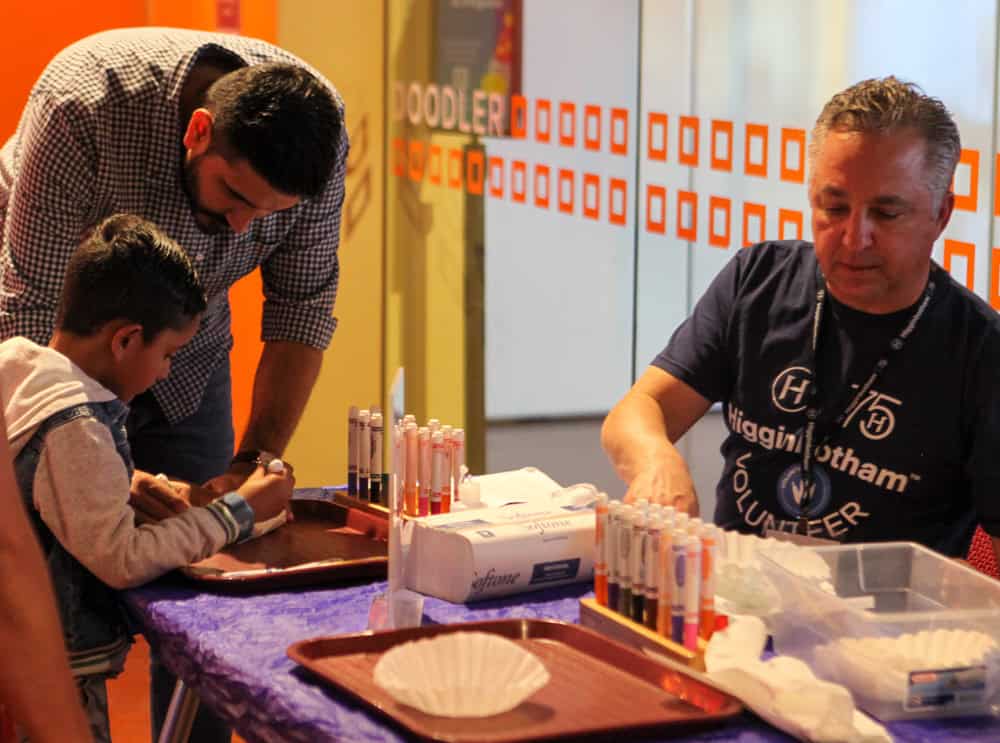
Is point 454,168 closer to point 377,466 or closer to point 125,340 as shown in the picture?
point 377,466

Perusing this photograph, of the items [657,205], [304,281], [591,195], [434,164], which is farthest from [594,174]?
[304,281]

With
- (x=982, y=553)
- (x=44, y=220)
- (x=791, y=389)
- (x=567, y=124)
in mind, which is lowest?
(x=982, y=553)

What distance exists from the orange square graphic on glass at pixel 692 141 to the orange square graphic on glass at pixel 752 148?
0.23m

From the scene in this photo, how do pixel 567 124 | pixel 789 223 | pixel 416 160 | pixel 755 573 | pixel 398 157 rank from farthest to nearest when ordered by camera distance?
pixel 398 157, pixel 416 160, pixel 567 124, pixel 789 223, pixel 755 573

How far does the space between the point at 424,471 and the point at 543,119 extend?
102 inches

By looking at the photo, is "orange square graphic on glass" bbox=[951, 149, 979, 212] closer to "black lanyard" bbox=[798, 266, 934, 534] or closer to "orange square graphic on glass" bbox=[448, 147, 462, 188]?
"black lanyard" bbox=[798, 266, 934, 534]

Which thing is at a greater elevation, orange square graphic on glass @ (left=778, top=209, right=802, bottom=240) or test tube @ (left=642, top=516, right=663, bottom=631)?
orange square graphic on glass @ (left=778, top=209, right=802, bottom=240)

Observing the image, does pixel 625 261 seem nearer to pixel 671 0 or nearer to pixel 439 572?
pixel 671 0

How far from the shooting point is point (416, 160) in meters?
5.18

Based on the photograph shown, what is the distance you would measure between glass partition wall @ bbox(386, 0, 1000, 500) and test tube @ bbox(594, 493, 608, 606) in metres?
1.49

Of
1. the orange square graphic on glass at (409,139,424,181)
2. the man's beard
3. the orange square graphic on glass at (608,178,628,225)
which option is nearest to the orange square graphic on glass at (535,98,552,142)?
the orange square graphic on glass at (608,178,628,225)

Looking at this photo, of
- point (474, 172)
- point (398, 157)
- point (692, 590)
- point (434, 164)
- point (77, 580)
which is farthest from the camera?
point (398, 157)

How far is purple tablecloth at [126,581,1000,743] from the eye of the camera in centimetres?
143

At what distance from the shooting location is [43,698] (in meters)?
1.12
